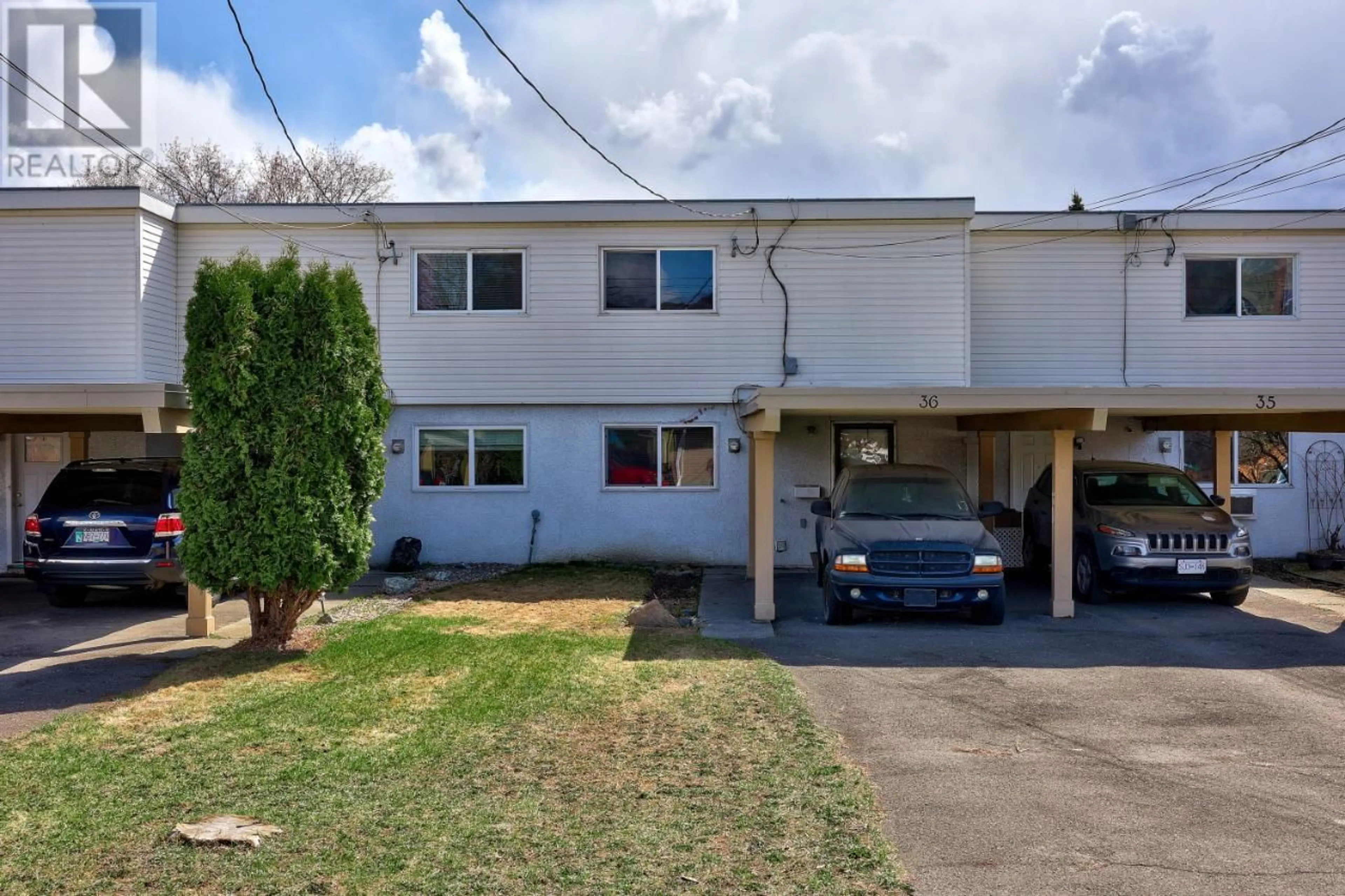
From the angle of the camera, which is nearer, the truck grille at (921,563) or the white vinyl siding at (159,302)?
the truck grille at (921,563)

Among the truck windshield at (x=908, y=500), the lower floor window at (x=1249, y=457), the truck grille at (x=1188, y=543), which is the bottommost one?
the truck grille at (x=1188, y=543)

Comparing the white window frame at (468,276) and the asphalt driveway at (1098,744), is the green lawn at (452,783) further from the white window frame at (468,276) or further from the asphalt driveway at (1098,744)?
the white window frame at (468,276)

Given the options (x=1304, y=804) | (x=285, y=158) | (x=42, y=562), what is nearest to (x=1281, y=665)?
(x=1304, y=804)

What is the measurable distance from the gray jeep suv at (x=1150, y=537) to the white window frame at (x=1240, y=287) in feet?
11.7

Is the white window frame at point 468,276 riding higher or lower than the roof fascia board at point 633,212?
lower

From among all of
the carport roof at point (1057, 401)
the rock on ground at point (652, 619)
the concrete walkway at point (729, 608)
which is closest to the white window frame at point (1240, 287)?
the carport roof at point (1057, 401)

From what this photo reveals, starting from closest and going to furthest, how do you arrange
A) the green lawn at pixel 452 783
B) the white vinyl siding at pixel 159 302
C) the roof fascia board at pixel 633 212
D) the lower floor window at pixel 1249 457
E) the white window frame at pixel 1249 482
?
the green lawn at pixel 452 783 < the white vinyl siding at pixel 159 302 < the roof fascia board at pixel 633 212 < the white window frame at pixel 1249 482 < the lower floor window at pixel 1249 457

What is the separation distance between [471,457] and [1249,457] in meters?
11.7

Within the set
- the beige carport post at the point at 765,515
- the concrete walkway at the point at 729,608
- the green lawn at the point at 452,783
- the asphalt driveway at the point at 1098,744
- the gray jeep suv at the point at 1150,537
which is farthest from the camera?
the gray jeep suv at the point at 1150,537

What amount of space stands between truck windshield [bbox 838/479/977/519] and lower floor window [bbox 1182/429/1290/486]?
20.5 feet

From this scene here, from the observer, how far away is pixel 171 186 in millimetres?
28266

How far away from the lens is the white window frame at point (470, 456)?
47.3 feet

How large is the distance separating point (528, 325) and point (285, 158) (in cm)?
1851

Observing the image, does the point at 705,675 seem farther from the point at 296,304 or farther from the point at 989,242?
the point at 989,242
